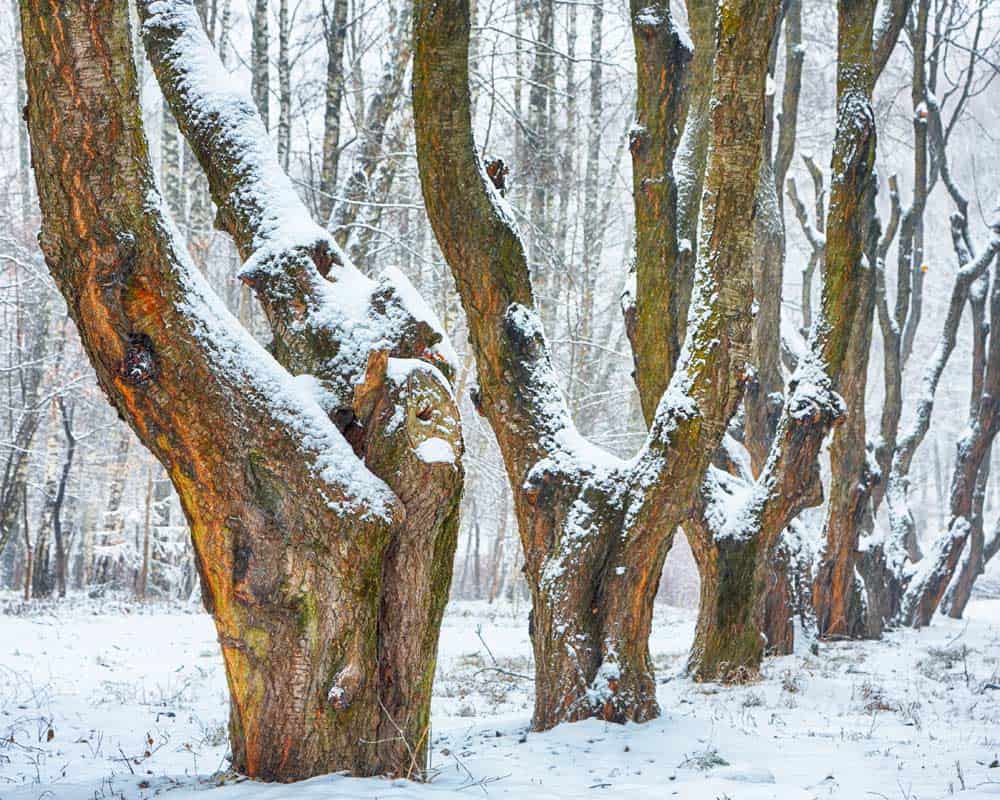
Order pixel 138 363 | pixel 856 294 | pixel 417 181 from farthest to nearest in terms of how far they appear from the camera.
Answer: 1. pixel 417 181
2. pixel 856 294
3. pixel 138 363

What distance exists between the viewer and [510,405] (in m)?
4.98

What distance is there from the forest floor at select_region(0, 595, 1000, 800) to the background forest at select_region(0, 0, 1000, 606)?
3.04 m

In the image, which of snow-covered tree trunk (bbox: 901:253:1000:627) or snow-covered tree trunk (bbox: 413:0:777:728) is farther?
snow-covered tree trunk (bbox: 901:253:1000:627)

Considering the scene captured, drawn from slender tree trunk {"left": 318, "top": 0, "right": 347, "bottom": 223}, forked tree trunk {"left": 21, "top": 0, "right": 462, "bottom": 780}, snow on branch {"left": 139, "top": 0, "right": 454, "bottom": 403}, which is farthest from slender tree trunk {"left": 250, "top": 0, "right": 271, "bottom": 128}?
forked tree trunk {"left": 21, "top": 0, "right": 462, "bottom": 780}

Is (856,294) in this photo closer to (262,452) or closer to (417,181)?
(262,452)

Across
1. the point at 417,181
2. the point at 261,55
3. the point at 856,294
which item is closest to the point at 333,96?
the point at 261,55

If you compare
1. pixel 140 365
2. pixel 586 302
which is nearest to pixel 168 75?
pixel 140 365

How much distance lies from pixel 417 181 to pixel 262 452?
1370 cm

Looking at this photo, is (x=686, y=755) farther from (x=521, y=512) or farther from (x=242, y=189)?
(x=242, y=189)

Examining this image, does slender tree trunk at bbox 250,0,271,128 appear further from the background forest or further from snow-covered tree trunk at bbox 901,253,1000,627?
snow-covered tree trunk at bbox 901,253,1000,627

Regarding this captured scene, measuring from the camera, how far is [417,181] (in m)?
16.2

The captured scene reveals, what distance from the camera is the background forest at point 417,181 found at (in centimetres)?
1062

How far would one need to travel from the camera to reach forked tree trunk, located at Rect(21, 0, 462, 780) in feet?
9.86

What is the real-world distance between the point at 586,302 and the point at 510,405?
10.5 meters
